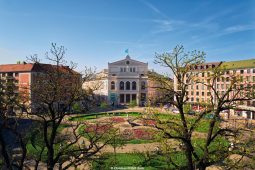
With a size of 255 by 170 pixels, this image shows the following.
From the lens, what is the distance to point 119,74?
99250mm

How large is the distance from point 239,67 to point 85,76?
212 ft

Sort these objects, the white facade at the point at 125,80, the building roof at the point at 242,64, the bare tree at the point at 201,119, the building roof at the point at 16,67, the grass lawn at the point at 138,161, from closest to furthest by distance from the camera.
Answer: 1. the bare tree at the point at 201,119
2. the grass lawn at the point at 138,161
3. the building roof at the point at 242,64
4. the building roof at the point at 16,67
5. the white facade at the point at 125,80

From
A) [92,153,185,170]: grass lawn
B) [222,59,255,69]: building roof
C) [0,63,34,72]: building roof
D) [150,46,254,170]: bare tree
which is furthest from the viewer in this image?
[0,63,34,72]: building roof

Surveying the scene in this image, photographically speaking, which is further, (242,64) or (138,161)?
(242,64)

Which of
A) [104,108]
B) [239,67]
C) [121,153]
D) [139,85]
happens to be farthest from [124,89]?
[121,153]

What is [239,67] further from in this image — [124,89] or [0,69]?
[0,69]

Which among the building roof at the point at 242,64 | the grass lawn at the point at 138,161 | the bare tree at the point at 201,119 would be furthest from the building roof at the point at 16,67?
the bare tree at the point at 201,119

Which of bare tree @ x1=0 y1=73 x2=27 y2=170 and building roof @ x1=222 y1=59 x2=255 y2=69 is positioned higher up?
building roof @ x1=222 y1=59 x2=255 y2=69

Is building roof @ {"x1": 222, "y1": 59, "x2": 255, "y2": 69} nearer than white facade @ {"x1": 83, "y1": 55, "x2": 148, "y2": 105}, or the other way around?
building roof @ {"x1": 222, "y1": 59, "x2": 255, "y2": 69}

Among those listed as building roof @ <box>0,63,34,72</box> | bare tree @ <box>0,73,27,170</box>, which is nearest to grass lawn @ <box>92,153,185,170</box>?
bare tree @ <box>0,73,27,170</box>

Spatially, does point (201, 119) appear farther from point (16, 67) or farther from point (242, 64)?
point (16, 67)

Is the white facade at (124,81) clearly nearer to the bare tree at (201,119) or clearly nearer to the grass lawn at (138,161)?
the grass lawn at (138,161)

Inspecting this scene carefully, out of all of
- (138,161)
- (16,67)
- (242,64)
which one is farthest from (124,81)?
(138,161)

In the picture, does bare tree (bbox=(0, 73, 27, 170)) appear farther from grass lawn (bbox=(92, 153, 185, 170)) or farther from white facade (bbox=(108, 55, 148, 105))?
white facade (bbox=(108, 55, 148, 105))
